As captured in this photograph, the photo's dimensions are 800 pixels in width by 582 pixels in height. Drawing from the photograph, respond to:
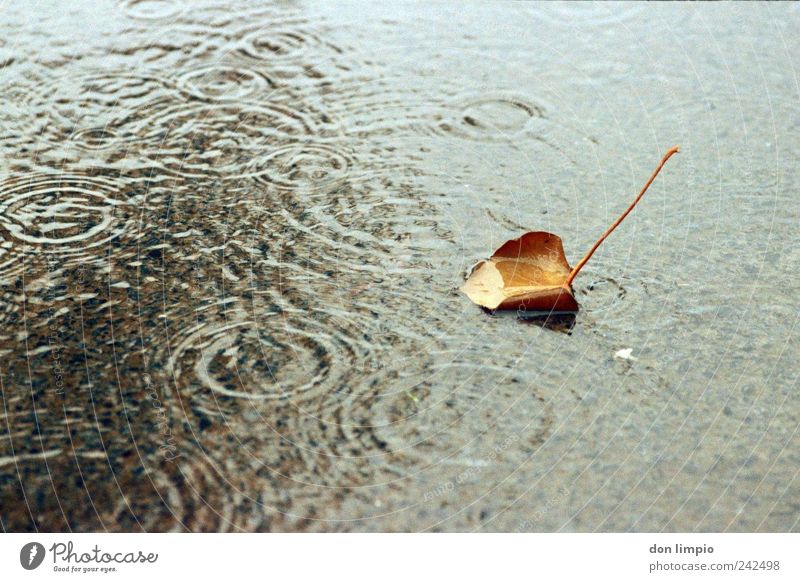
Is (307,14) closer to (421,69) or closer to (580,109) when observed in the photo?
(421,69)
